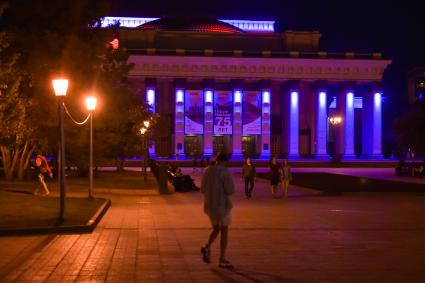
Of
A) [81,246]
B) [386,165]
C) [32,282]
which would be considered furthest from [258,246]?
[386,165]

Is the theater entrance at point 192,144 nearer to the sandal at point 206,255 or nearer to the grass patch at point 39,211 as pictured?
the grass patch at point 39,211

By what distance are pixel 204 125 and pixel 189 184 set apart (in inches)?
2525

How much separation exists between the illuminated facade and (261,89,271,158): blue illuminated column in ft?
0.48

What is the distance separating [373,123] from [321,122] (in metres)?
7.82

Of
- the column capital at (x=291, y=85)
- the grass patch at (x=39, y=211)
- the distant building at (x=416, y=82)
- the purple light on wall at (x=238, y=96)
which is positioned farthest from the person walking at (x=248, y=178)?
the distant building at (x=416, y=82)

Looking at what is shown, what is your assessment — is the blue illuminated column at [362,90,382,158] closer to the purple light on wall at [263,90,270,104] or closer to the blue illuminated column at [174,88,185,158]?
the purple light on wall at [263,90,270,104]

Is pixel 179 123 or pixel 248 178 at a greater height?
pixel 179 123

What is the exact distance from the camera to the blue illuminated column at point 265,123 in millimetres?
94688

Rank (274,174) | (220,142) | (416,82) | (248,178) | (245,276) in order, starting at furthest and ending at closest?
(416,82) < (220,142) < (274,174) < (248,178) < (245,276)

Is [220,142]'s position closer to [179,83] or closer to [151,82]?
[179,83]

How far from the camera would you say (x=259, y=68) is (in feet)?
319

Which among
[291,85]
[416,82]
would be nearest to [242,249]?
[291,85]

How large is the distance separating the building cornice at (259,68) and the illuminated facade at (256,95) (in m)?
0.15

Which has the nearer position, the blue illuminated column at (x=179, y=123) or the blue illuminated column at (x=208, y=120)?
the blue illuminated column at (x=179, y=123)
